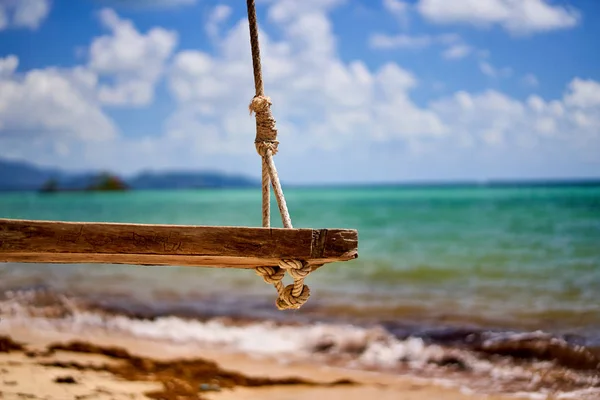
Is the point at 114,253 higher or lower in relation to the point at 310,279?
higher

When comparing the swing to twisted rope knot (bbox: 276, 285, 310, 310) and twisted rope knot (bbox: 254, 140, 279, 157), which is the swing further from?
twisted rope knot (bbox: 254, 140, 279, 157)

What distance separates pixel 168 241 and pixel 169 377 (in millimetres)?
2249

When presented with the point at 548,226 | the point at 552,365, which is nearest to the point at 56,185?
the point at 548,226

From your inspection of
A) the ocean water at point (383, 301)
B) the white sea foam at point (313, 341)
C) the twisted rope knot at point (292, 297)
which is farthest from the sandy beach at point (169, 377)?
the twisted rope knot at point (292, 297)

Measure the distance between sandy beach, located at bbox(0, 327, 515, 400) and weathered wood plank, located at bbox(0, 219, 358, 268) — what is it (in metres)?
1.70

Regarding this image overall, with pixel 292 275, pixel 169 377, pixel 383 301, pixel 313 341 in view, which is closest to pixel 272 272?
pixel 292 275

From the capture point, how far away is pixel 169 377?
361 centimetres

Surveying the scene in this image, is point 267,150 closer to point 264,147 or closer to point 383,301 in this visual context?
point 264,147

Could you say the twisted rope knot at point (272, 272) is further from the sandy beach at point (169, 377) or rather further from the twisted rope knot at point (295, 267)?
the sandy beach at point (169, 377)

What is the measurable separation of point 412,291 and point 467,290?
67 cm

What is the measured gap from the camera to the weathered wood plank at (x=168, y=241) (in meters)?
1.61

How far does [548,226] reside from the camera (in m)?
14.3

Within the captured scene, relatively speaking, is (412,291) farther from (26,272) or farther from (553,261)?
(26,272)

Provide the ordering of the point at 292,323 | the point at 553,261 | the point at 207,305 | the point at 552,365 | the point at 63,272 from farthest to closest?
the point at 553,261
the point at 63,272
the point at 207,305
the point at 292,323
the point at 552,365
